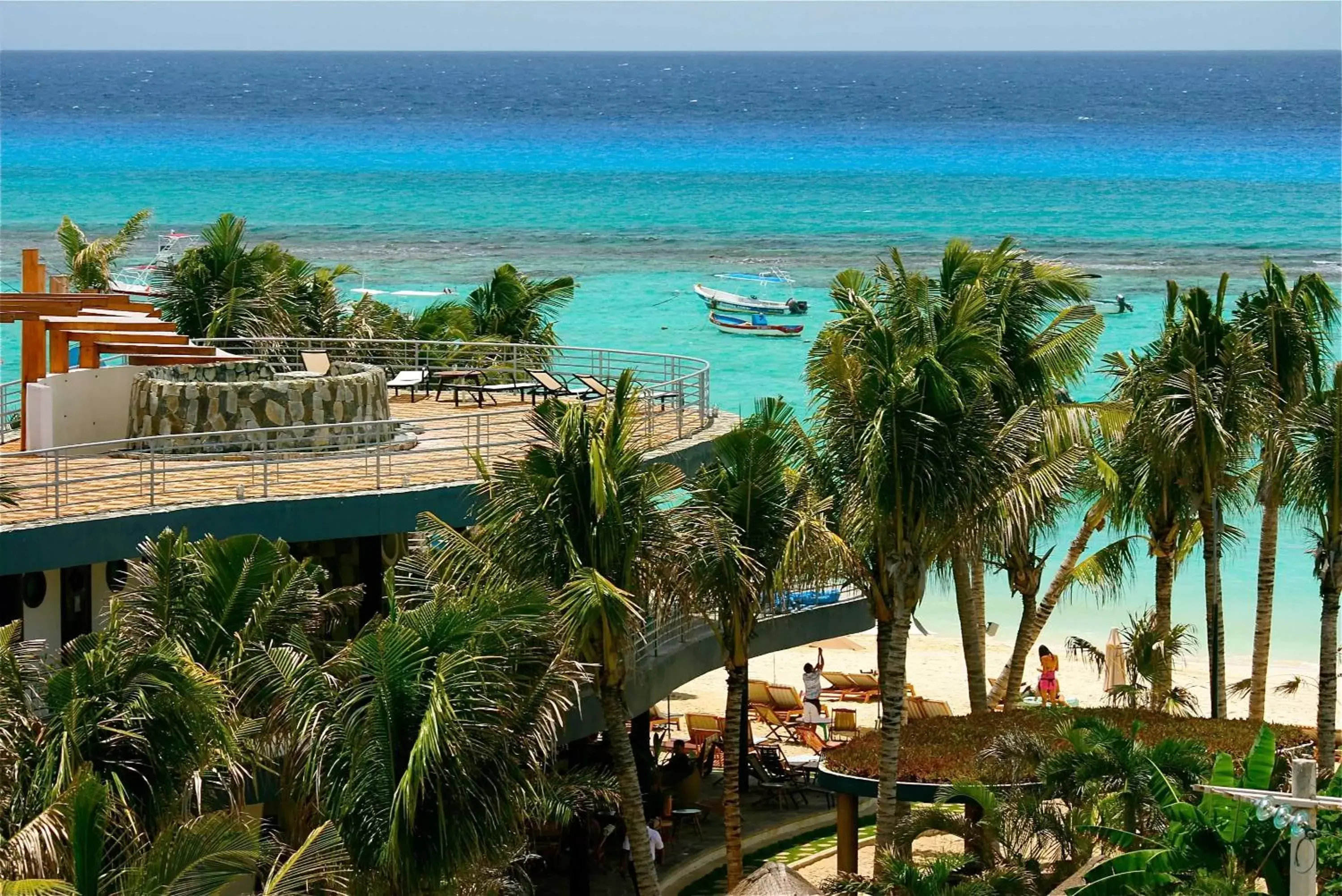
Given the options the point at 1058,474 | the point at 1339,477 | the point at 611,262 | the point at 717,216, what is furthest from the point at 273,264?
the point at 717,216

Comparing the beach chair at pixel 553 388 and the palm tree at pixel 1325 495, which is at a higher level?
the beach chair at pixel 553 388

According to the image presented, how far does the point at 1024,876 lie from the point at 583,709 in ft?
19.1

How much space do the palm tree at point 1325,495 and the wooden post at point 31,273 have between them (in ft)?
56.3

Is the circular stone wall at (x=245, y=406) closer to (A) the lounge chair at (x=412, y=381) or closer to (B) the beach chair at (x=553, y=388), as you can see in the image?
(B) the beach chair at (x=553, y=388)

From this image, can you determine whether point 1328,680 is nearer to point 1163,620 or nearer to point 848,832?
point 1163,620

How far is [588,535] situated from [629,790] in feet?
9.29

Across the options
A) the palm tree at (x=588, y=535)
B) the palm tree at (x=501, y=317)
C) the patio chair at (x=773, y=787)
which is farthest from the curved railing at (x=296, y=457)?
the patio chair at (x=773, y=787)

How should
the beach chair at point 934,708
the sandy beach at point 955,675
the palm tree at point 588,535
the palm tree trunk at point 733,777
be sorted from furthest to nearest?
the sandy beach at point 955,675 → the beach chair at point 934,708 → the palm tree trunk at point 733,777 → the palm tree at point 588,535

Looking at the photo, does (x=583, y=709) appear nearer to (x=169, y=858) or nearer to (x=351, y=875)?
(x=351, y=875)

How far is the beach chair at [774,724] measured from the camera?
30312 mm

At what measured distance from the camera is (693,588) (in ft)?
63.7

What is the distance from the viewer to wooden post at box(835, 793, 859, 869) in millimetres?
21406

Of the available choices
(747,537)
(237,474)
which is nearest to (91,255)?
(237,474)

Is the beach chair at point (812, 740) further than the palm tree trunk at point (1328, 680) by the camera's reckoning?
Yes
